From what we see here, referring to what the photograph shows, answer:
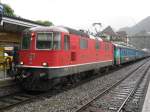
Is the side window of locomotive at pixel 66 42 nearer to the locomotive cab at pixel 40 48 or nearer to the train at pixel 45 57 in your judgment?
the train at pixel 45 57

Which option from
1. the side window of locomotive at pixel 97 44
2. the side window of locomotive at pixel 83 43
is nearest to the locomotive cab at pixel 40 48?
the side window of locomotive at pixel 83 43

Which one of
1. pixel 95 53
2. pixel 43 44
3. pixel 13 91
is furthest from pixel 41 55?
pixel 95 53

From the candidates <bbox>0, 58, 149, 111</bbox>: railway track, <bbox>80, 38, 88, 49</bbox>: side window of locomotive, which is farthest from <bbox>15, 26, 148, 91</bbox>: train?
<bbox>80, 38, 88, 49</bbox>: side window of locomotive

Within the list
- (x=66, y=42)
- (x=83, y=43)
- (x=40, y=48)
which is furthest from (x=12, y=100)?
(x=83, y=43)

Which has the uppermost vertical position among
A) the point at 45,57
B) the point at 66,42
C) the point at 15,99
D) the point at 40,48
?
the point at 66,42

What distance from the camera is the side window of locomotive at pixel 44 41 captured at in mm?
13539

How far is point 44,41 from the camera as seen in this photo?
13648 mm

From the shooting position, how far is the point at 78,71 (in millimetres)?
16438

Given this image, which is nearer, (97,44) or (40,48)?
(40,48)

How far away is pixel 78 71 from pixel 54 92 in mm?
2754

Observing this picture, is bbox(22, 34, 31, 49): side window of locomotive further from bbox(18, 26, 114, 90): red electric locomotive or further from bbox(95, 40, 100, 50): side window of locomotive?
bbox(95, 40, 100, 50): side window of locomotive

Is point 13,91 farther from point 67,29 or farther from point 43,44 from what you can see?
point 67,29

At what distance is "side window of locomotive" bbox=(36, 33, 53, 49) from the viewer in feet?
44.4

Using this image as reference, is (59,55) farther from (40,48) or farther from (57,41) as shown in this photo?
(40,48)
